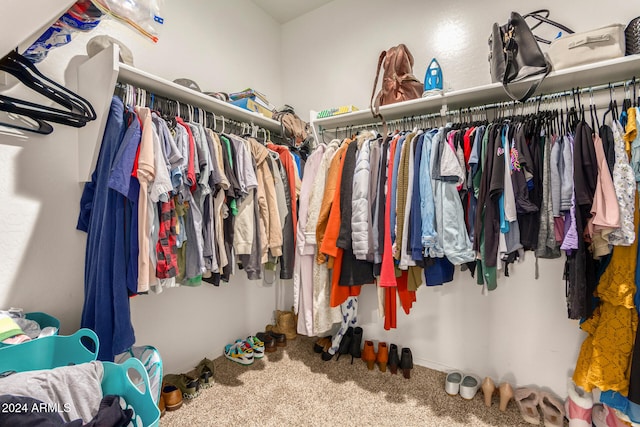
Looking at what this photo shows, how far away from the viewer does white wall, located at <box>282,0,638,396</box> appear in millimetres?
1682

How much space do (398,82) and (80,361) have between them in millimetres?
2062

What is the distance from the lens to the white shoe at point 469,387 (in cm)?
172

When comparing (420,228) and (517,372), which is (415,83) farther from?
(517,372)

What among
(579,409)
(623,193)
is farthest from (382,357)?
(623,193)

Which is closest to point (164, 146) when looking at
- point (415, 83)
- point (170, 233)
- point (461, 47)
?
point (170, 233)

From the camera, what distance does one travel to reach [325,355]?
2.15m

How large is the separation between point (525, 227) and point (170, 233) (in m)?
1.60

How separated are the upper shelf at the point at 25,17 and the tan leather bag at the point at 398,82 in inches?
56.8

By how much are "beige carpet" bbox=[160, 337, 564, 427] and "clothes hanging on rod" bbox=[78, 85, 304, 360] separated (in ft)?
2.36

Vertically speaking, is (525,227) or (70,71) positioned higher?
(70,71)

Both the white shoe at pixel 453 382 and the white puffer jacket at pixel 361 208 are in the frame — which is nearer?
the white puffer jacket at pixel 361 208

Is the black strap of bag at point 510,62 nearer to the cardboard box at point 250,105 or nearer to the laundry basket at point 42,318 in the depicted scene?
the cardboard box at point 250,105

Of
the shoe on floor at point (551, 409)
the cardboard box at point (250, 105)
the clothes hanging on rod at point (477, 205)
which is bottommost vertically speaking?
the shoe on floor at point (551, 409)

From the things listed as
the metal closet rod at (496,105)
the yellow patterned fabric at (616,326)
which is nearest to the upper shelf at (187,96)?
the metal closet rod at (496,105)
